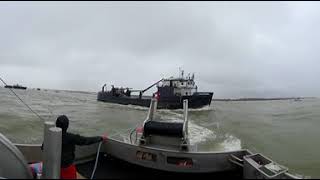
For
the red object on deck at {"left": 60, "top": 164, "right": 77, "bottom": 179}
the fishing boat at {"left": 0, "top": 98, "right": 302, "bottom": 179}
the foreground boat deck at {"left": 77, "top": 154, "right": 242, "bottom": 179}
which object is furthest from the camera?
the foreground boat deck at {"left": 77, "top": 154, "right": 242, "bottom": 179}

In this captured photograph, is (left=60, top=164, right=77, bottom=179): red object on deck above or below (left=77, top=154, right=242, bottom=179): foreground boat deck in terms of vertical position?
above

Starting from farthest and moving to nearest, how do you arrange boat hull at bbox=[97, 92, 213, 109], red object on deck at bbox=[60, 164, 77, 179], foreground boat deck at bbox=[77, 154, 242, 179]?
boat hull at bbox=[97, 92, 213, 109], foreground boat deck at bbox=[77, 154, 242, 179], red object on deck at bbox=[60, 164, 77, 179]

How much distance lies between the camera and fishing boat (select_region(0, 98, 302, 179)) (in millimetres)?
5461

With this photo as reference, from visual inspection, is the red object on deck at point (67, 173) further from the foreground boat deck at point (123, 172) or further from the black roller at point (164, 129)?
the black roller at point (164, 129)

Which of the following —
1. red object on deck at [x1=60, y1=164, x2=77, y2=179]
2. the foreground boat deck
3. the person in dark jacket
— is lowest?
the foreground boat deck

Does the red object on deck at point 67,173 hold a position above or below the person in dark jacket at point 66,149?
below

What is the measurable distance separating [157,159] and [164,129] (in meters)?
0.61

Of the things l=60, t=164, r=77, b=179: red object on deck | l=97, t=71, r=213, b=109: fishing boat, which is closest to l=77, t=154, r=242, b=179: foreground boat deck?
l=60, t=164, r=77, b=179: red object on deck

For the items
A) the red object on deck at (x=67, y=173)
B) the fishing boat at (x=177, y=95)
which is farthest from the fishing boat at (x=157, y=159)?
the fishing boat at (x=177, y=95)

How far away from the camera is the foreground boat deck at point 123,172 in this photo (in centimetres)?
611

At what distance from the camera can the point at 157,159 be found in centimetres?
629

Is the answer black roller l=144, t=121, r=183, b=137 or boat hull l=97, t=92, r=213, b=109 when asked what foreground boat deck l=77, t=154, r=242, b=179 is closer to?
black roller l=144, t=121, r=183, b=137

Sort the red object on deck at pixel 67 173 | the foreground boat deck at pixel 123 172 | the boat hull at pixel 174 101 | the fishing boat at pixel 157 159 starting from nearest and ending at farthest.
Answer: the red object on deck at pixel 67 173 → the fishing boat at pixel 157 159 → the foreground boat deck at pixel 123 172 → the boat hull at pixel 174 101

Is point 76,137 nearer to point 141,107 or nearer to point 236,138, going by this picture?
point 236,138
